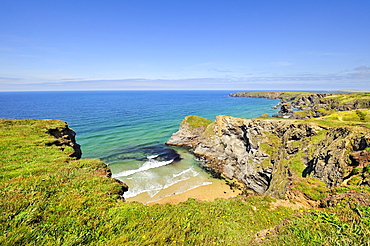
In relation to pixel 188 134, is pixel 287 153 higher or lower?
higher

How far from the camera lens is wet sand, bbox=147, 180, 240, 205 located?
2545 centimetres

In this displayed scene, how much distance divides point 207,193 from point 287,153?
14224 millimetres

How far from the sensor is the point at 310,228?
→ 770 centimetres

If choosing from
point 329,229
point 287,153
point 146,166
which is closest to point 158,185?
point 146,166

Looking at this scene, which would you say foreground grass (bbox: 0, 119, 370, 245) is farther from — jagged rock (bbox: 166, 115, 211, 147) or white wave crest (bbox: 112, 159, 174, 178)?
jagged rock (bbox: 166, 115, 211, 147)

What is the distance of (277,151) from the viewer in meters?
27.1

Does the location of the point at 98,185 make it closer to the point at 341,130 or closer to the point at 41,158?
the point at 41,158

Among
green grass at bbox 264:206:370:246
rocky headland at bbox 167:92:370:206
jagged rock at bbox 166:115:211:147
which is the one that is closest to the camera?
green grass at bbox 264:206:370:246

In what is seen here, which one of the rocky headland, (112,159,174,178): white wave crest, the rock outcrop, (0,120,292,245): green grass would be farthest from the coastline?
(0,120,292,245): green grass

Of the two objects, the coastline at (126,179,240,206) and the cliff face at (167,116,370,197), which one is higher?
the cliff face at (167,116,370,197)

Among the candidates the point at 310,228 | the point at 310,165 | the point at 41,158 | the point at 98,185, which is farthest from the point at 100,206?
the point at 310,165

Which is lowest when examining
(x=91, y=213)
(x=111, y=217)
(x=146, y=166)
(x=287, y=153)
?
(x=146, y=166)

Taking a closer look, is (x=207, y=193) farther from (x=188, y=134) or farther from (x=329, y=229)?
(x=188, y=134)

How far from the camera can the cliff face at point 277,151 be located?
15352 millimetres
